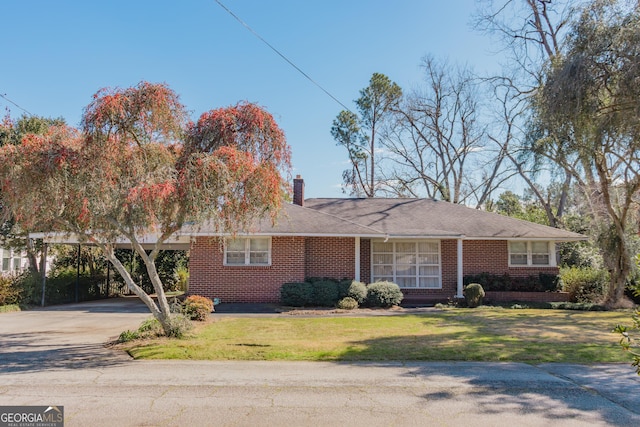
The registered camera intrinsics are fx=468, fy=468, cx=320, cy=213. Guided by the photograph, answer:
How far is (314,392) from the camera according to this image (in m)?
6.81

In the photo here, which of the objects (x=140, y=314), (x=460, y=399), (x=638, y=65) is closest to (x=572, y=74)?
(x=638, y=65)

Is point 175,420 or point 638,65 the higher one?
point 638,65

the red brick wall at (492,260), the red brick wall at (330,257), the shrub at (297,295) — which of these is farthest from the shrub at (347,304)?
the red brick wall at (492,260)

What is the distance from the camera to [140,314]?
1603 centimetres

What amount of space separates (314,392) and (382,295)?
10623mm

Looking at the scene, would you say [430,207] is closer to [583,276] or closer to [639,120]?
[583,276]

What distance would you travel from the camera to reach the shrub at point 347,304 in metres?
16.5

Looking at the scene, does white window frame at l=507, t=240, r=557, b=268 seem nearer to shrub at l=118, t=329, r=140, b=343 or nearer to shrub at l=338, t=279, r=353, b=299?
shrub at l=338, t=279, r=353, b=299

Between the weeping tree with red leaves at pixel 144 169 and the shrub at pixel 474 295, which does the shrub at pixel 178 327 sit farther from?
the shrub at pixel 474 295

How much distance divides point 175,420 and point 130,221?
4470 millimetres

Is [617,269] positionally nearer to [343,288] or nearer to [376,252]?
[376,252]

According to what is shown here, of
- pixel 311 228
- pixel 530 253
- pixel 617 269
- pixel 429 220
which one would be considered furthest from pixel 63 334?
pixel 617 269

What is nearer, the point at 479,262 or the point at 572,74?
the point at 572,74

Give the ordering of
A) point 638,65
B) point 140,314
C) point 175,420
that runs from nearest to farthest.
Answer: point 175,420, point 638,65, point 140,314
